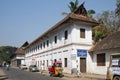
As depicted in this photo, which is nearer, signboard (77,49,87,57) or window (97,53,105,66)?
window (97,53,105,66)

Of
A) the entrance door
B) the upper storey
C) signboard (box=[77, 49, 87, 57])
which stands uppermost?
the upper storey

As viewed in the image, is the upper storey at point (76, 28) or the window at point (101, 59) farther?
the upper storey at point (76, 28)

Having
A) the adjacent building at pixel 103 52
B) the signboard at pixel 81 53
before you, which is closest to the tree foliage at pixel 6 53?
the signboard at pixel 81 53

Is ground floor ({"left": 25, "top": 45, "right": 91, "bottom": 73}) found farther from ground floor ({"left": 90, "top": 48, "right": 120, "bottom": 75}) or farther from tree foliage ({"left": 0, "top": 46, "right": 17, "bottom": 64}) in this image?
tree foliage ({"left": 0, "top": 46, "right": 17, "bottom": 64})

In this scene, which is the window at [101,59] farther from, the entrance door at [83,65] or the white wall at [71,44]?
the entrance door at [83,65]

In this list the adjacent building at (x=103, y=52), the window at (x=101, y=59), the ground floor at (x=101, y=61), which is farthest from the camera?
the window at (x=101, y=59)

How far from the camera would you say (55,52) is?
40.8 metres

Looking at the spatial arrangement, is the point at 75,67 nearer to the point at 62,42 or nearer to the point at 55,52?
the point at 62,42

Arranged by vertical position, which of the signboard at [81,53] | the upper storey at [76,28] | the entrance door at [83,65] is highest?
the upper storey at [76,28]

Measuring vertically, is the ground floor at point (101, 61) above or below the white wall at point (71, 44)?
below

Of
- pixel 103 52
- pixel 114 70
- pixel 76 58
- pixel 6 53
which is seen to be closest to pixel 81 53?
pixel 76 58

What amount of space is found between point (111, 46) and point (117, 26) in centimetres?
2373

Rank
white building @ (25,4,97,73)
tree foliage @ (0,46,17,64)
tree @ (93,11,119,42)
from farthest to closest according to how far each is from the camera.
→ tree foliage @ (0,46,17,64)
tree @ (93,11,119,42)
white building @ (25,4,97,73)

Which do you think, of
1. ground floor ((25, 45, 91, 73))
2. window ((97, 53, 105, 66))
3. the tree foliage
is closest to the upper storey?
ground floor ((25, 45, 91, 73))
